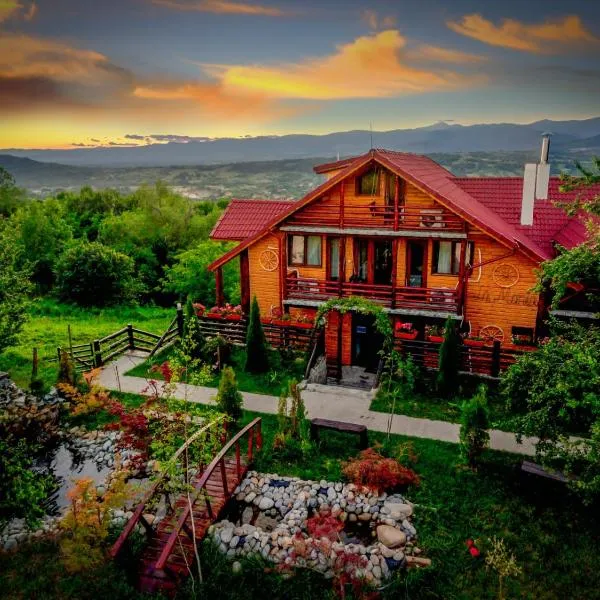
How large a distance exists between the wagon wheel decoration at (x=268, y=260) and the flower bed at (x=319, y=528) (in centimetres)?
996

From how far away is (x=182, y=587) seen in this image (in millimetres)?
9328

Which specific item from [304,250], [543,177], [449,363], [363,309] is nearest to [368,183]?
[304,250]

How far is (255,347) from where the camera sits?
18203 millimetres

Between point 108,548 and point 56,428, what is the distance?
579 centimetres

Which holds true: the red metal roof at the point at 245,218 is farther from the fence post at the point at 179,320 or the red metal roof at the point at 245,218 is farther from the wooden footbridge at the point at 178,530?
the wooden footbridge at the point at 178,530

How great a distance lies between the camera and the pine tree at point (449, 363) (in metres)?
16.0

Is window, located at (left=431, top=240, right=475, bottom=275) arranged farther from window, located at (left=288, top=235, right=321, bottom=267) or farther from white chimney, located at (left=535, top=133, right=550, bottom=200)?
window, located at (left=288, top=235, right=321, bottom=267)

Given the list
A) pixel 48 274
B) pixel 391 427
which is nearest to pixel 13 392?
pixel 391 427

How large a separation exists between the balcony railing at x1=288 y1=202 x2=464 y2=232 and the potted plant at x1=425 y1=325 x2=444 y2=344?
3.56 m

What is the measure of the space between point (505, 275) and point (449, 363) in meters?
4.07

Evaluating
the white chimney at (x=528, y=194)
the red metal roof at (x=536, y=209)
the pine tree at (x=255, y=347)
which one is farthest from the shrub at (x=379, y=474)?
the white chimney at (x=528, y=194)

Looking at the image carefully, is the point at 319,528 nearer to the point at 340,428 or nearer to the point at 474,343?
the point at 340,428

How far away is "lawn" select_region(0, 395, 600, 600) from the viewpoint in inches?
359

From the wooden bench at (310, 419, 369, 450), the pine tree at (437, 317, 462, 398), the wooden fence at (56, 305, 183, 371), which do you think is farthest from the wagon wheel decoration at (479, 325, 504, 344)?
the wooden fence at (56, 305, 183, 371)
